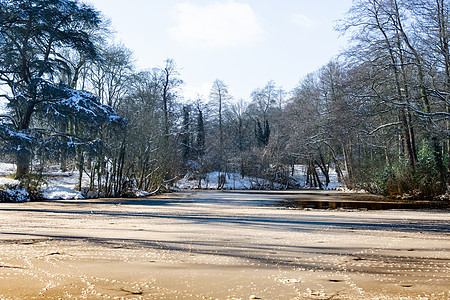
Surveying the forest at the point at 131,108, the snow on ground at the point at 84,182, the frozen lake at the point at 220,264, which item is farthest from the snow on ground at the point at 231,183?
the frozen lake at the point at 220,264

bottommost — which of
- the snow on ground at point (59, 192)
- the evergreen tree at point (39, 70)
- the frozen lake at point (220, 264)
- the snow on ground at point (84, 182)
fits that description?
the frozen lake at point (220, 264)

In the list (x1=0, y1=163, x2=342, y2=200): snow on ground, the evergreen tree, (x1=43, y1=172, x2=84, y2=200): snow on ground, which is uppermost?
the evergreen tree

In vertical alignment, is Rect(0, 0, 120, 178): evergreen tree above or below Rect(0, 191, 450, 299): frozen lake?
above

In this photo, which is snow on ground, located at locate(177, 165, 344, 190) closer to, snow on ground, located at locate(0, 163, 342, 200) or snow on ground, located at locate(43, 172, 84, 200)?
snow on ground, located at locate(0, 163, 342, 200)

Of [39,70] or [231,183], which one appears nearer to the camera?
[39,70]

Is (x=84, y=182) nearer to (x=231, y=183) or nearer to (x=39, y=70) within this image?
(x=39, y=70)

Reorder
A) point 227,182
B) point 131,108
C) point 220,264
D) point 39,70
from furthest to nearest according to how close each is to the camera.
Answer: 1. point 227,182
2. point 131,108
3. point 39,70
4. point 220,264

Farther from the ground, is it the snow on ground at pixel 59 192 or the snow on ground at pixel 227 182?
the snow on ground at pixel 227 182

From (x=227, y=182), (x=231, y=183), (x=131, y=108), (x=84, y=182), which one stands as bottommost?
(x=84, y=182)

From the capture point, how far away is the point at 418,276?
354 cm

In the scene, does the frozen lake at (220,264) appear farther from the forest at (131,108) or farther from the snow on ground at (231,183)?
the snow on ground at (231,183)

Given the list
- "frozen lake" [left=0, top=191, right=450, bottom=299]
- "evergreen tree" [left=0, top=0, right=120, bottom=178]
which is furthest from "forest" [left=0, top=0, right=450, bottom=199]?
"frozen lake" [left=0, top=191, right=450, bottom=299]

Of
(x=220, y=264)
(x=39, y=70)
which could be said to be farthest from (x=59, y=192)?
(x=220, y=264)

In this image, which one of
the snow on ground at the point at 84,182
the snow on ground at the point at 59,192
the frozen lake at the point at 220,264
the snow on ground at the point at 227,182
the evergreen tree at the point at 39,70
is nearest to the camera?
the frozen lake at the point at 220,264
